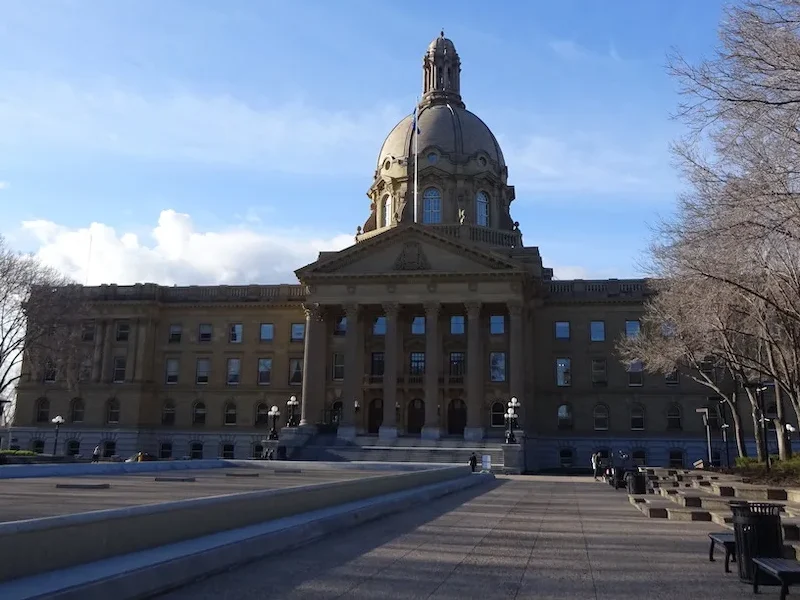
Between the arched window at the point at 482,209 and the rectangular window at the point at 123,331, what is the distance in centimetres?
3251

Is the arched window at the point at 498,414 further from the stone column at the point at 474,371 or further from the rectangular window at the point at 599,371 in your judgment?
the rectangular window at the point at 599,371

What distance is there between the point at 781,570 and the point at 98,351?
6653 cm

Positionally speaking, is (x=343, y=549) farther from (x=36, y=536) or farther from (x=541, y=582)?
(x=36, y=536)

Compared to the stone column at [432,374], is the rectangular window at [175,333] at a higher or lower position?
higher

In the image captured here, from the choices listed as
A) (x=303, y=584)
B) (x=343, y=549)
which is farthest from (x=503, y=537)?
(x=303, y=584)

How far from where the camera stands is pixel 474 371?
5547 centimetres

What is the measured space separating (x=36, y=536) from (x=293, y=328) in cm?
5992

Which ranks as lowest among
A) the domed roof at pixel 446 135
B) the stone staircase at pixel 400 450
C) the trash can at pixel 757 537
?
the trash can at pixel 757 537

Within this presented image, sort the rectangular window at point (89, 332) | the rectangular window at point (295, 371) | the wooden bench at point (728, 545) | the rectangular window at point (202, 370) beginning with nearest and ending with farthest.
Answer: the wooden bench at point (728, 545), the rectangular window at point (295, 371), the rectangular window at point (202, 370), the rectangular window at point (89, 332)

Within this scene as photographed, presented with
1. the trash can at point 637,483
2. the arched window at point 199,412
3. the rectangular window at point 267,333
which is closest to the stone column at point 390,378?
the rectangular window at point 267,333

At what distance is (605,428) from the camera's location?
205 feet

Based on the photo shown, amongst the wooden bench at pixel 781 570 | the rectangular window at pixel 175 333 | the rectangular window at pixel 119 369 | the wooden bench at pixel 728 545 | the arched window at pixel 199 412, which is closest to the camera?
the wooden bench at pixel 781 570

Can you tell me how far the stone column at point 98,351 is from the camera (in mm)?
67062

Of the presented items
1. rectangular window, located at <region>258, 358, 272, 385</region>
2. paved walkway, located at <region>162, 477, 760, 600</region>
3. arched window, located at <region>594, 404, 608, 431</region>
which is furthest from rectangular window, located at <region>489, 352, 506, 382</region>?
paved walkway, located at <region>162, 477, 760, 600</region>
